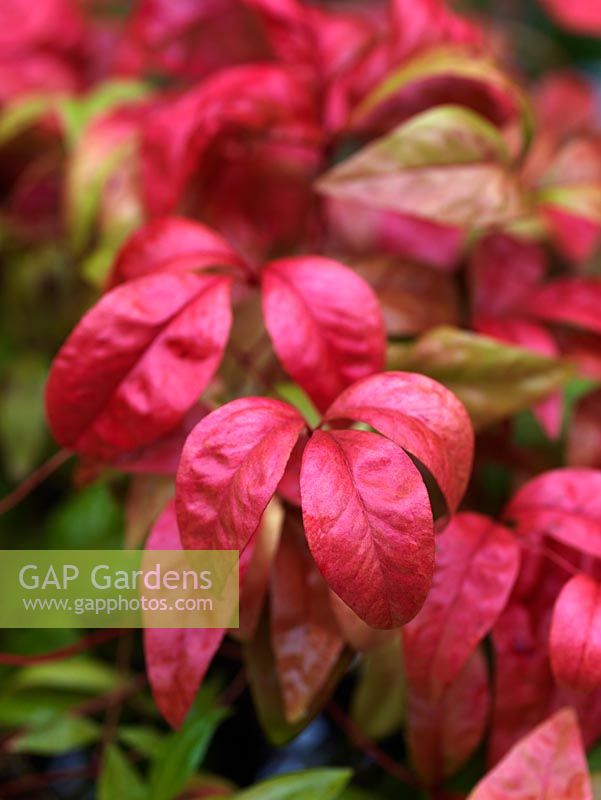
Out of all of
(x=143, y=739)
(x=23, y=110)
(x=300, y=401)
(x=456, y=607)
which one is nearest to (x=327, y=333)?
(x=300, y=401)

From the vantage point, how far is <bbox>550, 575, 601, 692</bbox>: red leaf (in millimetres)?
385

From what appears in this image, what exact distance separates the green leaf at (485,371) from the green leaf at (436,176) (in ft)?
0.26

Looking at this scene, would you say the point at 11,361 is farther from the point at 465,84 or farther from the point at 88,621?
the point at 465,84

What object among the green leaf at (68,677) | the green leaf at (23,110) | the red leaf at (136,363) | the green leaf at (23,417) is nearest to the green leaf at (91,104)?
the green leaf at (23,110)

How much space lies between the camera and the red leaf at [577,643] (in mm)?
385

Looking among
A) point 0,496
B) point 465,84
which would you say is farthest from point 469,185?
point 0,496

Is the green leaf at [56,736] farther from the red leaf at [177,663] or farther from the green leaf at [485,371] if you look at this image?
the green leaf at [485,371]

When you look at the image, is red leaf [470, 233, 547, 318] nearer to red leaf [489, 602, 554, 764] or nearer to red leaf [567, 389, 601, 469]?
red leaf [567, 389, 601, 469]

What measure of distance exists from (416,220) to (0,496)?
1.39 ft

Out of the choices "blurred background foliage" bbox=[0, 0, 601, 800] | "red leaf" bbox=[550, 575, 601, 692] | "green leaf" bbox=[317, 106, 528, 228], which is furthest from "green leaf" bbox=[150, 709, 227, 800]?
"green leaf" bbox=[317, 106, 528, 228]

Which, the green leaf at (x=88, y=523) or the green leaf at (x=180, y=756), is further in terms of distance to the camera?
the green leaf at (x=88, y=523)

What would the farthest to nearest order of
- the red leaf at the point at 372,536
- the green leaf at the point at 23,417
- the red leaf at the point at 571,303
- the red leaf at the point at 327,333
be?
the green leaf at the point at 23,417 < the red leaf at the point at 571,303 < the red leaf at the point at 327,333 < the red leaf at the point at 372,536

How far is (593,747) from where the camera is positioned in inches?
19.0

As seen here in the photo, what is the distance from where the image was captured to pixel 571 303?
58 centimetres
